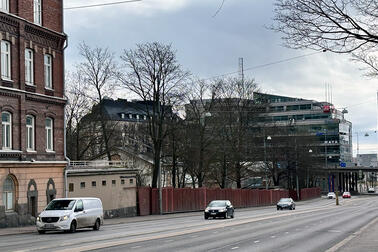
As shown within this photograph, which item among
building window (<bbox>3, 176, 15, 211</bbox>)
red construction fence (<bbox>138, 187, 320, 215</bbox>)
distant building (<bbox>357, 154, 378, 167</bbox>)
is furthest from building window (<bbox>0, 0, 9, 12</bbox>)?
distant building (<bbox>357, 154, 378, 167</bbox>)

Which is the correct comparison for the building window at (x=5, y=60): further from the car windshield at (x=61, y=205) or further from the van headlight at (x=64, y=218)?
the van headlight at (x=64, y=218)

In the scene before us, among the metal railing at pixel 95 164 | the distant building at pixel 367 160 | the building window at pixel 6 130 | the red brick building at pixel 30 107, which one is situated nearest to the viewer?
the building window at pixel 6 130

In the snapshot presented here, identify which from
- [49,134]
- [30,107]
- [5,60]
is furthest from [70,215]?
[49,134]

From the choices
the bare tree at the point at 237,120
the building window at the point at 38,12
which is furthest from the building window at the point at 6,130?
the bare tree at the point at 237,120

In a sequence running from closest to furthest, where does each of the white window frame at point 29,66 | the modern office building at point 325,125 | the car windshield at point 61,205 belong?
the car windshield at point 61,205 < the white window frame at point 29,66 < the modern office building at point 325,125

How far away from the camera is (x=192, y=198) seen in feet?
199

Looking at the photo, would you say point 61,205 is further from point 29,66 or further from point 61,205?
point 29,66

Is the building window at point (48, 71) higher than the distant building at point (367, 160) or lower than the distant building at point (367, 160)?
higher

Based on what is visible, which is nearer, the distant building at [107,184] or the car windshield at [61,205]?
the car windshield at [61,205]

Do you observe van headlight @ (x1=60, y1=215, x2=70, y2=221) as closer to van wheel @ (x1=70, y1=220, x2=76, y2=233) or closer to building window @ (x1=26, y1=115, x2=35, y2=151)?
van wheel @ (x1=70, y1=220, x2=76, y2=233)

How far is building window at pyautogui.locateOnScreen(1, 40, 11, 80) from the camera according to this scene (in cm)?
3522

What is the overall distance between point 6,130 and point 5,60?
4.06 metres

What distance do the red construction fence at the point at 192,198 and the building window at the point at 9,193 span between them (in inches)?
686

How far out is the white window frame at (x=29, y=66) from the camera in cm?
3754
